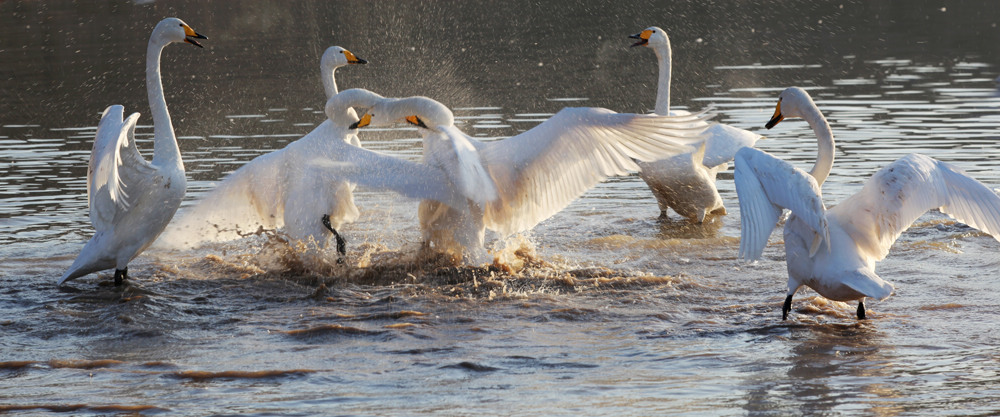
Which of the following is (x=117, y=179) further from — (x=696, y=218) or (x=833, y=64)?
(x=833, y=64)

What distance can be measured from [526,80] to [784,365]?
45.1 feet

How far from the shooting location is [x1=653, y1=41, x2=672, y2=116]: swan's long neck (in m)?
10.8

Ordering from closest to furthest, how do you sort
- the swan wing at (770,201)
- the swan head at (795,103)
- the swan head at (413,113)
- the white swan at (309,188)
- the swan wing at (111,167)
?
the swan wing at (770,201) → the swan wing at (111,167) → the swan head at (795,103) → the white swan at (309,188) → the swan head at (413,113)

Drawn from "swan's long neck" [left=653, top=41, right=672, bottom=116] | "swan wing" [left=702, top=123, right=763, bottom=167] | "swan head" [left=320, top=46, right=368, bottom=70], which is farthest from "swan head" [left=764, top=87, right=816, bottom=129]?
"swan head" [left=320, top=46, right=368, bottom=70]

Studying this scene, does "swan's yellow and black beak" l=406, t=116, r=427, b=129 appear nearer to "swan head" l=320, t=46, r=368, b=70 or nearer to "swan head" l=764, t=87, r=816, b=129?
"swan head" l=764, t=87, r=816, b=129

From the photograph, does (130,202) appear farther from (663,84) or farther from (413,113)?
(663,84)

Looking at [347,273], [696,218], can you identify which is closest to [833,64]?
[696,218]

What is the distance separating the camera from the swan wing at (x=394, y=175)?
295 inches

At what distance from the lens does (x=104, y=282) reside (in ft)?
27.8

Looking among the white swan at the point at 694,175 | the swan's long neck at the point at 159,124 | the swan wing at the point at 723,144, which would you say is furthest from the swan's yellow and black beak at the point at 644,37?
the swan's long neck at the point at 159,124

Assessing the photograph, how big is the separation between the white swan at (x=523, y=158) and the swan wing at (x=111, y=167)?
1600 mm

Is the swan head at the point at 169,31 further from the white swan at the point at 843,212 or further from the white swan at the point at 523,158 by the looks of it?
the white swan at the point at 843,212

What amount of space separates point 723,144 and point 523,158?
3028mm

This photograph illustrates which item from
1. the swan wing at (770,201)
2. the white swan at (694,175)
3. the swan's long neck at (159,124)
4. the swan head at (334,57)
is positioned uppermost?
the swan head at (334,57)
